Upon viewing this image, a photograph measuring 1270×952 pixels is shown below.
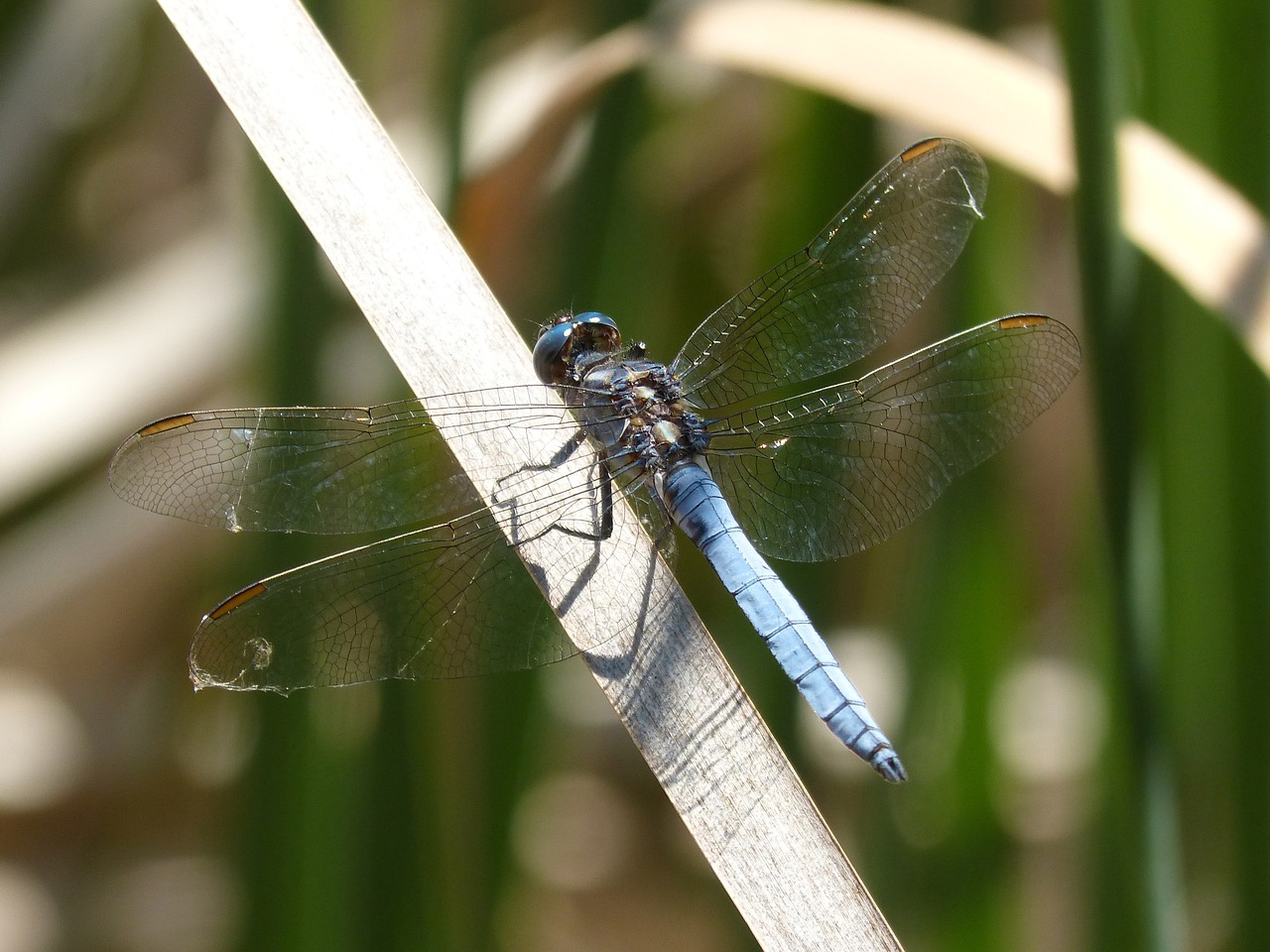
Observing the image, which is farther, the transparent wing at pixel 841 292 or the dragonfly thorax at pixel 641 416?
the transparent wing at pixel 841 292

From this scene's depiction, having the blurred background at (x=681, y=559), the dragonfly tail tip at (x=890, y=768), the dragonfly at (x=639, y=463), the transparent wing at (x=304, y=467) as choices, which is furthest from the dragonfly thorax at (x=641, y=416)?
the dragonfly tail tip at (x=890, y=768)

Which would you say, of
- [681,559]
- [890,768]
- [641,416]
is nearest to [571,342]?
[641,416]

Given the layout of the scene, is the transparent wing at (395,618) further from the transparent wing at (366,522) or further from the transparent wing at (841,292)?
the transparent wing at (841,292)

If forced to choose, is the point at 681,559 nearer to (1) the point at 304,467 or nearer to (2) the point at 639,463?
(2) the point at 639,463

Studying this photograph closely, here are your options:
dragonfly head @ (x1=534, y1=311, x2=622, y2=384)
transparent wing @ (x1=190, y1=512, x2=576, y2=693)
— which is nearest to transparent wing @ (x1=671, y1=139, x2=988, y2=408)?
dragonfly head @ (x1=534, y1=311, x2=622, y2=384)

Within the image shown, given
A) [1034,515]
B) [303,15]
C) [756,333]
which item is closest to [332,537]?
[756,333]

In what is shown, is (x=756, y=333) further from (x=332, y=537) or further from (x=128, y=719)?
(x=128, y=719)

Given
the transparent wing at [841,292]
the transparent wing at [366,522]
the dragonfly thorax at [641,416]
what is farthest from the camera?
the transparent wing at [841,292]

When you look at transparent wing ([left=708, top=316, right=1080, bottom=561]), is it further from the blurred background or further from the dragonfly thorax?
the blurred background
